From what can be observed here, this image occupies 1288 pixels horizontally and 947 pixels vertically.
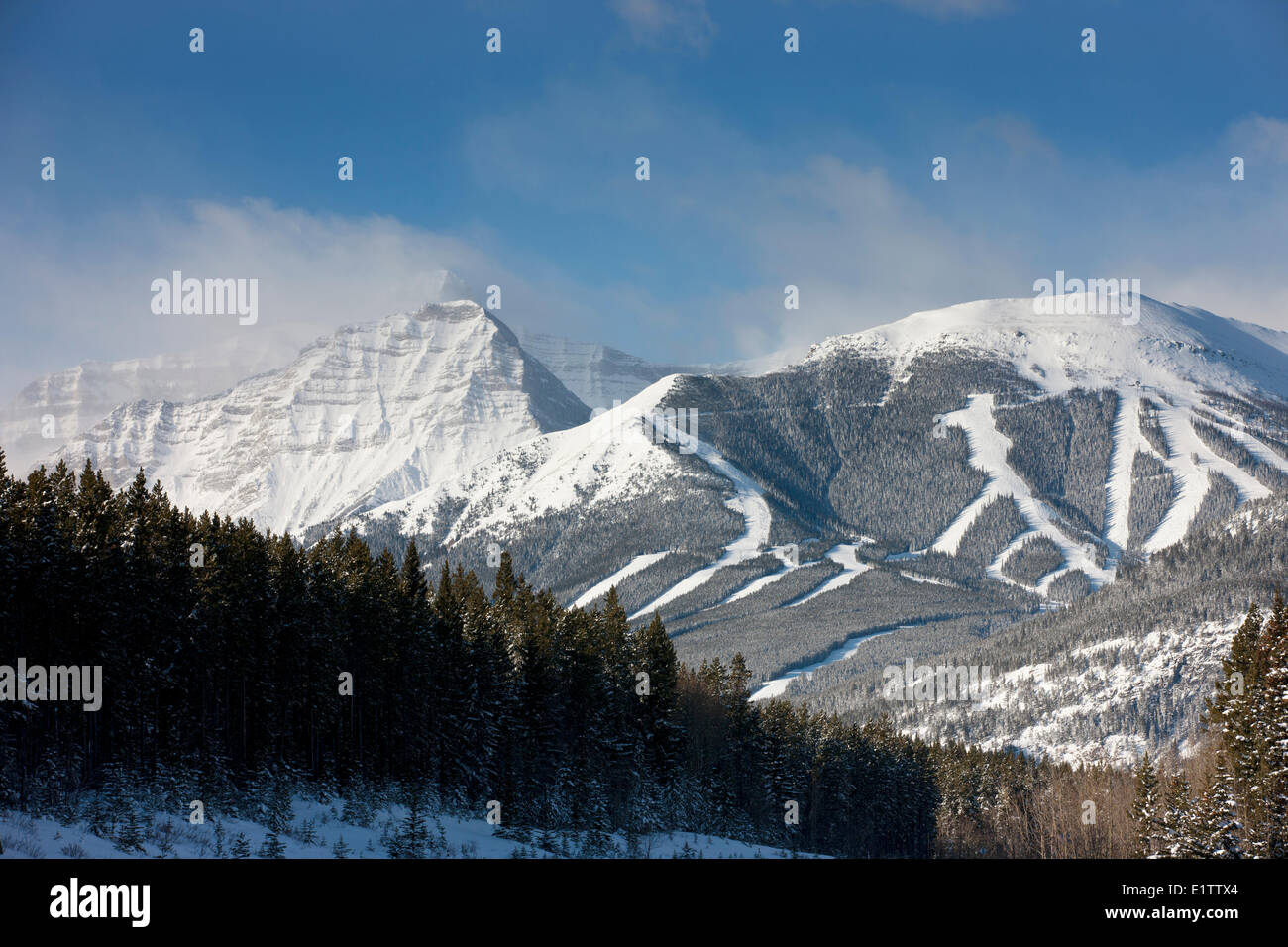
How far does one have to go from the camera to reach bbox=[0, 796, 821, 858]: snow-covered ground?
29.2m

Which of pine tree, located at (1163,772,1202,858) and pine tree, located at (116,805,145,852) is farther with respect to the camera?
pine tree, located at (1163,772,1202,858)

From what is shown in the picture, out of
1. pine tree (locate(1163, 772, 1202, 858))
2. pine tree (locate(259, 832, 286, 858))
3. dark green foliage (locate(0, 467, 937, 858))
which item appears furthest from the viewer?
pine tree (locate(1163, 772, 1202, 858))

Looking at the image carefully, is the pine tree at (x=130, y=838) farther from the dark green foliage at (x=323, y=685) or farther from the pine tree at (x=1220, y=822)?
the pine tree at (x=1220, y=822)

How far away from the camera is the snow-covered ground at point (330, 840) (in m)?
29.2

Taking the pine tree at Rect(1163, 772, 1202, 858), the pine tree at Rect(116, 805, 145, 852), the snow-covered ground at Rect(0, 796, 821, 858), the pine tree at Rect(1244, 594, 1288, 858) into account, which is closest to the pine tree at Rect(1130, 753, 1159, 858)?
the pine tree at Rect(1163, 772, 1202, 858)

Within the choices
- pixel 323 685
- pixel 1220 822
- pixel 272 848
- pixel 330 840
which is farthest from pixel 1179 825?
pixel 323 685

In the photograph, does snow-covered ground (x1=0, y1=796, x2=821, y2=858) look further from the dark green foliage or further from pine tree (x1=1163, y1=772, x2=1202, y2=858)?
pine tree (x1=1163, y1=772, x2=1202, y2=858)

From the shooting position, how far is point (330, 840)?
148 feet

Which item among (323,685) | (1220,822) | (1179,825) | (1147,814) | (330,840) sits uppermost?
(323,685)

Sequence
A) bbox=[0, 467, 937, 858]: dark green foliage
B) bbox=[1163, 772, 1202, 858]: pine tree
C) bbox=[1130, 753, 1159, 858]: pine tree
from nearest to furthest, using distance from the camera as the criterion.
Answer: bbox=[0, 467, 937, 858]: dark green foliage
bbox=[1163, 772, 1202, 858]: pine tree
bbox=[1130, 753, 1159, 858]: pine tree

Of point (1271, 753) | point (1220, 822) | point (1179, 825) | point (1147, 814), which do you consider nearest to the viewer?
point (1220, 822)

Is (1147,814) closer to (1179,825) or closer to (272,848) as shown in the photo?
(1179,825)

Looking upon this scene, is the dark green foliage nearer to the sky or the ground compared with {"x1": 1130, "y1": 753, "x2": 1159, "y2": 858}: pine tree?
nearer to the sky
